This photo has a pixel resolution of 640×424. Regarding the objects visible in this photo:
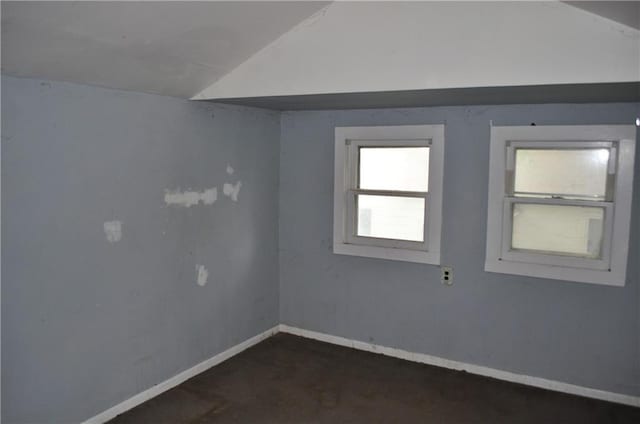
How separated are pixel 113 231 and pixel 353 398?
1.89 meters

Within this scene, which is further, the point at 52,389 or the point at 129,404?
the point at 129,404

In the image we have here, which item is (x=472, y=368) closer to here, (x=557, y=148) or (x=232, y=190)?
(x=557, y=148)

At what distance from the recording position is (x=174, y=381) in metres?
3.53

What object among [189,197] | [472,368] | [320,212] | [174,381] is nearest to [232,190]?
[189,197]

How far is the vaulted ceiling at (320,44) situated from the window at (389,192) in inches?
44.6

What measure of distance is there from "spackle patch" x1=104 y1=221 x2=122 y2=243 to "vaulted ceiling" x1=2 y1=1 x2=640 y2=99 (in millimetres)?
796

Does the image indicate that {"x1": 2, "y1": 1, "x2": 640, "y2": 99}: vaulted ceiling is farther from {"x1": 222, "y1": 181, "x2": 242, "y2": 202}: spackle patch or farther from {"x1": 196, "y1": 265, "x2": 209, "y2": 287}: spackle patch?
{"x1": 196, "y1": 265, "x2": 209, "y2": 287}: spackle patch

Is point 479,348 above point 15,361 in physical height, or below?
below

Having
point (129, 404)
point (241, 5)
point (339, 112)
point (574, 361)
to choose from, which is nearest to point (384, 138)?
point (339, 112)

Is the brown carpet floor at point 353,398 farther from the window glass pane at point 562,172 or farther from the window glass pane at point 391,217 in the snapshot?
the window glass pane at point 562,172

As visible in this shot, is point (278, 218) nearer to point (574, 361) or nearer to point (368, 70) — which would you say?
point (368, 70)

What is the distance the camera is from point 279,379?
370 cm

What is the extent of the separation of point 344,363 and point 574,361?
5.39 ft

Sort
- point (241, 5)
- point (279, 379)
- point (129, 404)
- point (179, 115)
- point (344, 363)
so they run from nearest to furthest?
point (241, 5), point (129, 404), point (179, 115), point (279, 379), point (344, 363)
